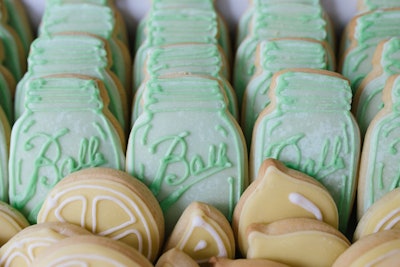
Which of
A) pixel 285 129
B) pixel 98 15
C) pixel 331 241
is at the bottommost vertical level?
pixel 331 241

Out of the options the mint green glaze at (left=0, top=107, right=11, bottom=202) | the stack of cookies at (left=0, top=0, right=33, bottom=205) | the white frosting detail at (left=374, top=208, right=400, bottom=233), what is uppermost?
the stack of cookies at (left=0, top=0, right=33, bottom=205)

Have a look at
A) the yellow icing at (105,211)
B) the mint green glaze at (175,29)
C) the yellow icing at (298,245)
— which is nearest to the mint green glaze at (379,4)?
the mint green glaze at (175,29)

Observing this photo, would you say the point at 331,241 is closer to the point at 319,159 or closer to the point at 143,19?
the point at 319,159

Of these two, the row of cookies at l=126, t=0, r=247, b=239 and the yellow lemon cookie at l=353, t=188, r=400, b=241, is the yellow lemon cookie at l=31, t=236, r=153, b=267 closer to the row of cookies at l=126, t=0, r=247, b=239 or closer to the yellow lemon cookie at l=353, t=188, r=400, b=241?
the row of cookies at l=126, t=0, r=247, b=239

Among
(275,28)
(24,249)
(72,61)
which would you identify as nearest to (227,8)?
(275,28)

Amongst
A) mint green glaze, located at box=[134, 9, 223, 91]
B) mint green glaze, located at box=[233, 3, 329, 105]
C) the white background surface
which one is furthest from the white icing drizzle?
the white background surface

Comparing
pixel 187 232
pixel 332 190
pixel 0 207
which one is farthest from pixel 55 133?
pixel 332 190
